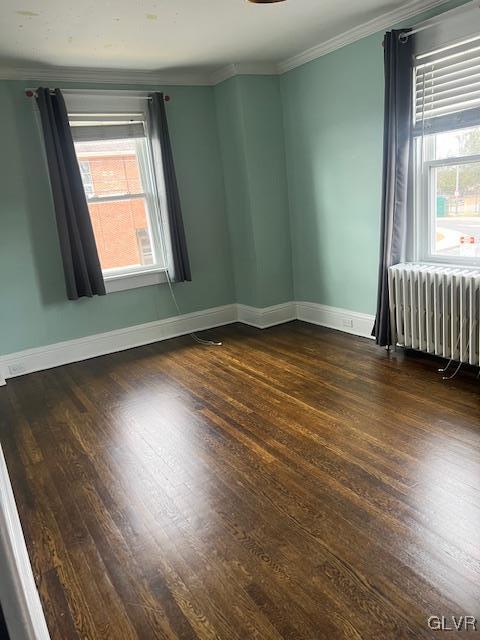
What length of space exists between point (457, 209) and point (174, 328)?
2841 millimetres

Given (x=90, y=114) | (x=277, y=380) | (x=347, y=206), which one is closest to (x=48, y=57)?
(x=90, y=114)

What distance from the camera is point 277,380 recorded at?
3.62 meters

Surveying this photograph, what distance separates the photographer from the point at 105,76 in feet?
13.9

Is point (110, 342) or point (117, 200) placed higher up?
point (117, 200)

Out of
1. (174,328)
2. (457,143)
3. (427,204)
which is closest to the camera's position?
(457,143)

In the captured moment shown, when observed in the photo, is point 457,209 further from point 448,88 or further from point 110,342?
point 110,342

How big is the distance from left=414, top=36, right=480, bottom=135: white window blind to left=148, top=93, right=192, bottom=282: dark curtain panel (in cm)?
221

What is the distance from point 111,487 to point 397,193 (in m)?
2.81

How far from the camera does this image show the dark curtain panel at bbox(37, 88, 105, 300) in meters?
3.96

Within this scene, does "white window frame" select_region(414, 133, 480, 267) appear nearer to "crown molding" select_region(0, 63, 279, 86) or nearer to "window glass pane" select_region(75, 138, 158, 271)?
"crown molding" select_region(0, 63, 279, 86)

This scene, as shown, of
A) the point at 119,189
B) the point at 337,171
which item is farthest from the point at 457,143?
the point at 119,189

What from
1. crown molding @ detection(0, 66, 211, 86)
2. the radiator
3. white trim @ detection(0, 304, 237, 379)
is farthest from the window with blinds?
the radiator

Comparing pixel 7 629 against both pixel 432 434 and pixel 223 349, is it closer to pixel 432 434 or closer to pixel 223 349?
pixel 432 434

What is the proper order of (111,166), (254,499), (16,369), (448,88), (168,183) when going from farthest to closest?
(168,183), (111,166), (16,369), (448,88), (254,499)
